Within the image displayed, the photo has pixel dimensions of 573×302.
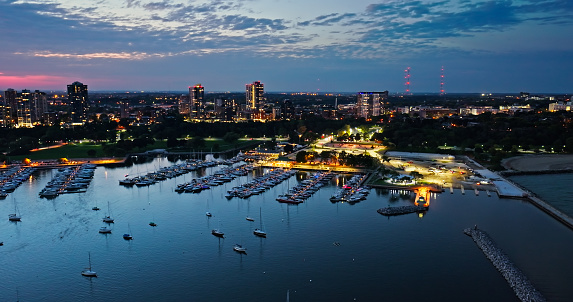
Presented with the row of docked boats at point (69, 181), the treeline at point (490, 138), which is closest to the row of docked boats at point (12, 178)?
the row of docked boats at point (69, 181)

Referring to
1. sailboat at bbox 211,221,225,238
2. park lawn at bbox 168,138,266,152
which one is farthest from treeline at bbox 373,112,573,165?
sailboat at bbox 211,221,225,238

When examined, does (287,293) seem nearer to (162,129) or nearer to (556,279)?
(556,279)

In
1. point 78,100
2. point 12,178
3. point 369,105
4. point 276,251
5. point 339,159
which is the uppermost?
point 78,100

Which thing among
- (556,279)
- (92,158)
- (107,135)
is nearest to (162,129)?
(107,135)

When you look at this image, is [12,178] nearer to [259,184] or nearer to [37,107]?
[259,184]

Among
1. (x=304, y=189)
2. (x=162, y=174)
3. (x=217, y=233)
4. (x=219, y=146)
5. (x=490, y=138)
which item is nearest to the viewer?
(x=217, y=233)

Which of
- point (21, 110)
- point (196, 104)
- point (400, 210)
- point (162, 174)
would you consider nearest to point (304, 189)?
point (400, 210)

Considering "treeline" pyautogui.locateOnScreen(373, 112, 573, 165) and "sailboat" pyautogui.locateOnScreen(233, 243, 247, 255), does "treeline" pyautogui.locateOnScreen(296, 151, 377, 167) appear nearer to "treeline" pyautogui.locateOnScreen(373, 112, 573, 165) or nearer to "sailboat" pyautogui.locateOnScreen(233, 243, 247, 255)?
"treeline" pyautogui.locateOnScreen(373, 112, 573, 165)
